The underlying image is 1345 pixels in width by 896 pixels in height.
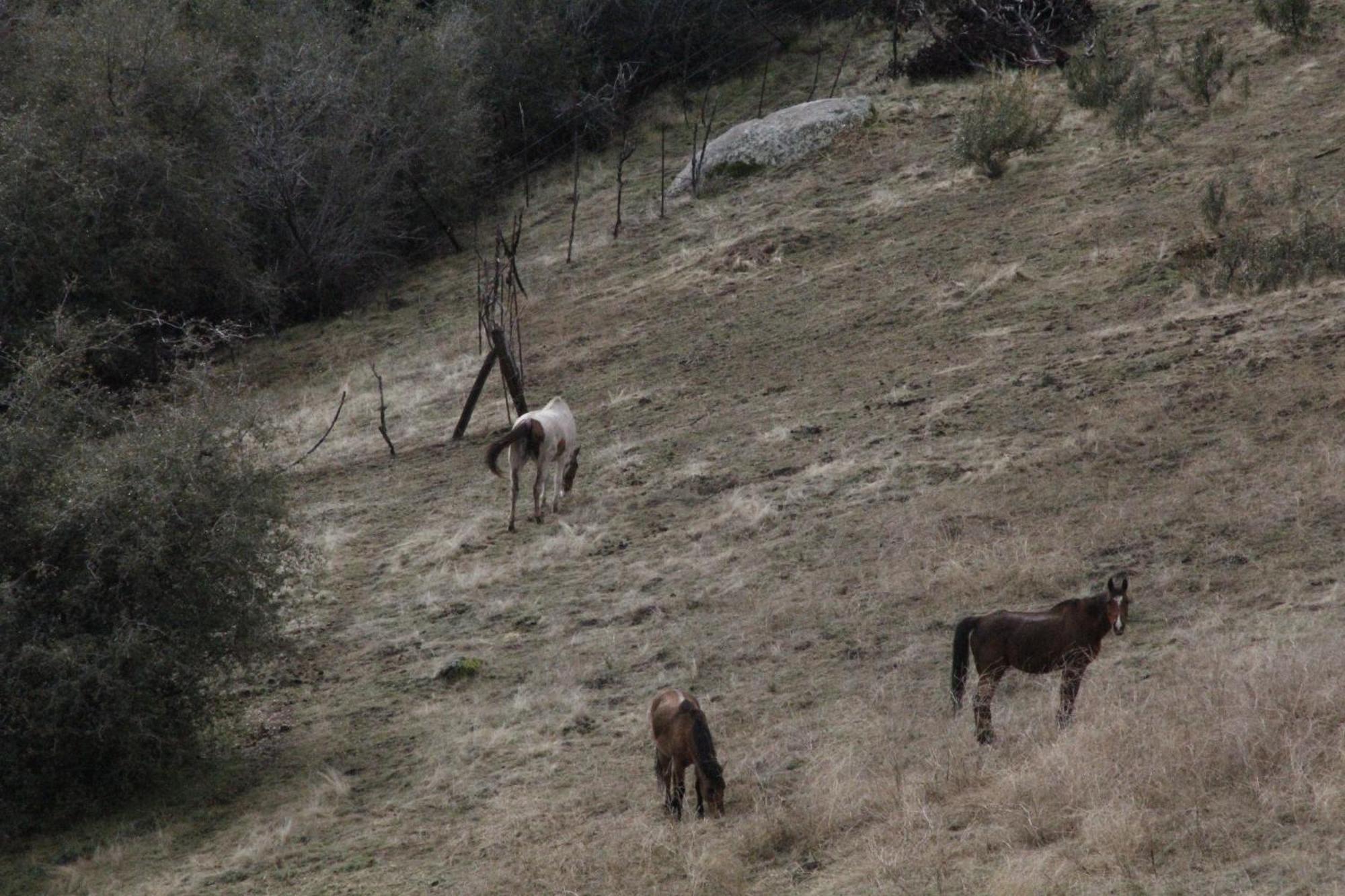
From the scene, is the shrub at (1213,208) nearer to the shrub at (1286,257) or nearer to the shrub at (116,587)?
the shrub at (1286,257)

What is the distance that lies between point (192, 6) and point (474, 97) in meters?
6.12

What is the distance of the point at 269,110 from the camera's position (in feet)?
87.1

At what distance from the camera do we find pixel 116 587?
10.5 metres

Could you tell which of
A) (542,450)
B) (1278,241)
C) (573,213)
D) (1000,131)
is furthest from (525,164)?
(1278,241)

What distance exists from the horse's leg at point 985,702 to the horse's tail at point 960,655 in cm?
11

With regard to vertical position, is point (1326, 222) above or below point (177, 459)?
below

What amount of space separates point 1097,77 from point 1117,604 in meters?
18.2

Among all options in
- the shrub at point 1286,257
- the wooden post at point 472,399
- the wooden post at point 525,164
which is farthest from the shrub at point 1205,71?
the wooden post at point 525,164

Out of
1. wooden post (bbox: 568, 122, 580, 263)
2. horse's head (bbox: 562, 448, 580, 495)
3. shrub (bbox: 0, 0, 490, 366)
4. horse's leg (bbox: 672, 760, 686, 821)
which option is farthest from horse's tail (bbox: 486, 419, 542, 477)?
shrub (bbox: 0, 0, 490, 366)

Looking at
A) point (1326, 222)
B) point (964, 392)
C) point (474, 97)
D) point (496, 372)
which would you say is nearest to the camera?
point (964, 392)

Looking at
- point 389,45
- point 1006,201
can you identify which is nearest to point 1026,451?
point 1006,201

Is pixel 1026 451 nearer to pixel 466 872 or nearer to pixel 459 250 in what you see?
pixel 466 872

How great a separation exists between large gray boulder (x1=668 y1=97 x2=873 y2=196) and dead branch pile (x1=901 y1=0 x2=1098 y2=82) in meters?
2.39

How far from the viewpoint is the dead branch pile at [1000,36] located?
2719 centimetres
